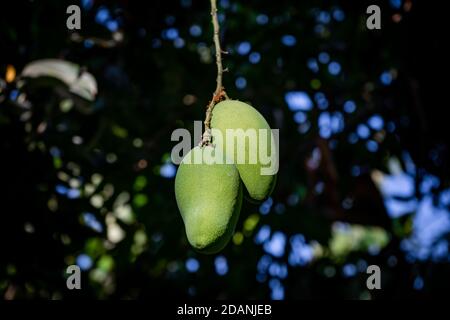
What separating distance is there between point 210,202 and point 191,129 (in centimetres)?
123

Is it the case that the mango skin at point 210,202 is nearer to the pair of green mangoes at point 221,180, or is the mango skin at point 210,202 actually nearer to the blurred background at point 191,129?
the pair of green mangoes at point 221,180

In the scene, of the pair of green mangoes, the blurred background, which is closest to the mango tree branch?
the pair of green mangoes

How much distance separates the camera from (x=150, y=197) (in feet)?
7.79

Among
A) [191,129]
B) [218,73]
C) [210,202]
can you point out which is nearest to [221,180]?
[210,202]

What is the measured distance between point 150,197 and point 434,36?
4.01 feet

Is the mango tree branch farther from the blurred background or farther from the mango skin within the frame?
the blurred background

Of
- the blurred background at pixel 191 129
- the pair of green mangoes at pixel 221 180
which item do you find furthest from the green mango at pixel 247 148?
the blurred background at pixel 191 129

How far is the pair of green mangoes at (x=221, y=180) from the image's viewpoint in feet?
3.44

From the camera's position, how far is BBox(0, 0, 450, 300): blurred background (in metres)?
2.07

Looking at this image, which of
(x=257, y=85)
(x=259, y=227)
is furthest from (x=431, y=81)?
(x=259, y=227)

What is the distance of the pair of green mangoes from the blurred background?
1.06 m

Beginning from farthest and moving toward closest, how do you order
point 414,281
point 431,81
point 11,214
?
point 414,281, point 431,81, point 11,214

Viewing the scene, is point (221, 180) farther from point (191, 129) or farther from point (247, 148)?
point (191, 129)
